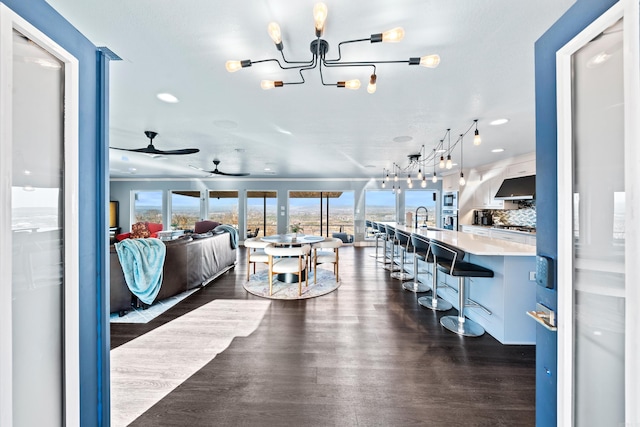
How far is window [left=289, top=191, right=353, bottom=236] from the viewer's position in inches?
329

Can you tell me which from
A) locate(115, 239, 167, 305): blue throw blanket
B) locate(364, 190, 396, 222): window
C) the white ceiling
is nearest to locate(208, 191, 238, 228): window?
the white ceiling

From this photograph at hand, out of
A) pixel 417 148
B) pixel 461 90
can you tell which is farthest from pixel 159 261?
pixel 417 148

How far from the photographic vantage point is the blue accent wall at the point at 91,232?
1.02 metres

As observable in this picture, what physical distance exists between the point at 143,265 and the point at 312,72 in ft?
9.81

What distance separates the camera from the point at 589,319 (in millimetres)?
844

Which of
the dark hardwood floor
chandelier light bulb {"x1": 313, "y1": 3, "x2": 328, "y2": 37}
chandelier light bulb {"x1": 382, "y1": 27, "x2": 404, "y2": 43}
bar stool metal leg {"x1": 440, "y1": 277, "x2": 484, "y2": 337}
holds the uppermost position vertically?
chandelier light bulb {"x1": 313, "y1": 3, "x2": 328, "y2": 37}

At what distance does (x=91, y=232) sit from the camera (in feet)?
3.55

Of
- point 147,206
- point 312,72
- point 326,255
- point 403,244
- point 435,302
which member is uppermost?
point 312,72

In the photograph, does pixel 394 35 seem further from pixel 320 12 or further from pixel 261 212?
pixel 261 212

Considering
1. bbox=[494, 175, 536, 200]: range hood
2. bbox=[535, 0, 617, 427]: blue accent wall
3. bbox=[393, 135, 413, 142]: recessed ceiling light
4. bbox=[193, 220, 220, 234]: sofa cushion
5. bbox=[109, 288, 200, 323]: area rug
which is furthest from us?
bbox=[193, 220, 220, 234]: sofa cushion

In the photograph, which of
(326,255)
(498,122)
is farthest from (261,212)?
(498,122)

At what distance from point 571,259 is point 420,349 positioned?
167 centimetres

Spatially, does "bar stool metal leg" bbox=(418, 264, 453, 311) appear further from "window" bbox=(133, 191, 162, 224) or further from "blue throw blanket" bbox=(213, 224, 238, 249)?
"window" bbox=(133, 191, 162, 224)

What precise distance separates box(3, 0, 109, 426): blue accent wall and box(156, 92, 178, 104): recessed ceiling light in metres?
1.39
